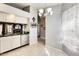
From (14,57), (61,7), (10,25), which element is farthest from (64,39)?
(10,25)

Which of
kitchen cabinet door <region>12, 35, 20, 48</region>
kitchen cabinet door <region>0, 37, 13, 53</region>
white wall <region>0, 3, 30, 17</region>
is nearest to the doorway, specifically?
white wall <region>0, 3, 30, 17</region>

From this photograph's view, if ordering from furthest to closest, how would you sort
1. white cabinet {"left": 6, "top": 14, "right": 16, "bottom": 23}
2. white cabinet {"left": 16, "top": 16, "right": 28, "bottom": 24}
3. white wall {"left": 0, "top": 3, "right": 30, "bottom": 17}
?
white cabinet {"left": 6, "top": 14, "right": 16, "bottom": 23} → white cabinet {"left": 16, "top": 16, "right": 28, "bottom": 24} → white wall {"left": 0, "top": 3, "right": 30, "bottom": 17}

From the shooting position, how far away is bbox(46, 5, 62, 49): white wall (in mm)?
2167

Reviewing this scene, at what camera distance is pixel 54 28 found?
7.18 ft

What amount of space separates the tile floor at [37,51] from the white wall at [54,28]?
152 mm

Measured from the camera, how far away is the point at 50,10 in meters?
2.17

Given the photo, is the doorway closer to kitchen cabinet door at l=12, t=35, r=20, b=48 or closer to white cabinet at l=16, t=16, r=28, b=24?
white cabinet at l=16, t=16, r=28, b=24

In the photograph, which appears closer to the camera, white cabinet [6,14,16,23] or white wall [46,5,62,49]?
white wall [46,5,62,49]

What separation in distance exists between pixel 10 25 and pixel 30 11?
775 mm

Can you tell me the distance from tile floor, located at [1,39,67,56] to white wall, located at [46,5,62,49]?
0.15 metres

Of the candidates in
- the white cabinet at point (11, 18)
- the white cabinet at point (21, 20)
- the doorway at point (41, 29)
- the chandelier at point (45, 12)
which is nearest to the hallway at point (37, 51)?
the doorway at point (41, 29)

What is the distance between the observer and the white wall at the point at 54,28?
217cm

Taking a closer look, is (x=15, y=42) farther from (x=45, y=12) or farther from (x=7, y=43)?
(x=45, y=12)

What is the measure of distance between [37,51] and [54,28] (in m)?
0.75
